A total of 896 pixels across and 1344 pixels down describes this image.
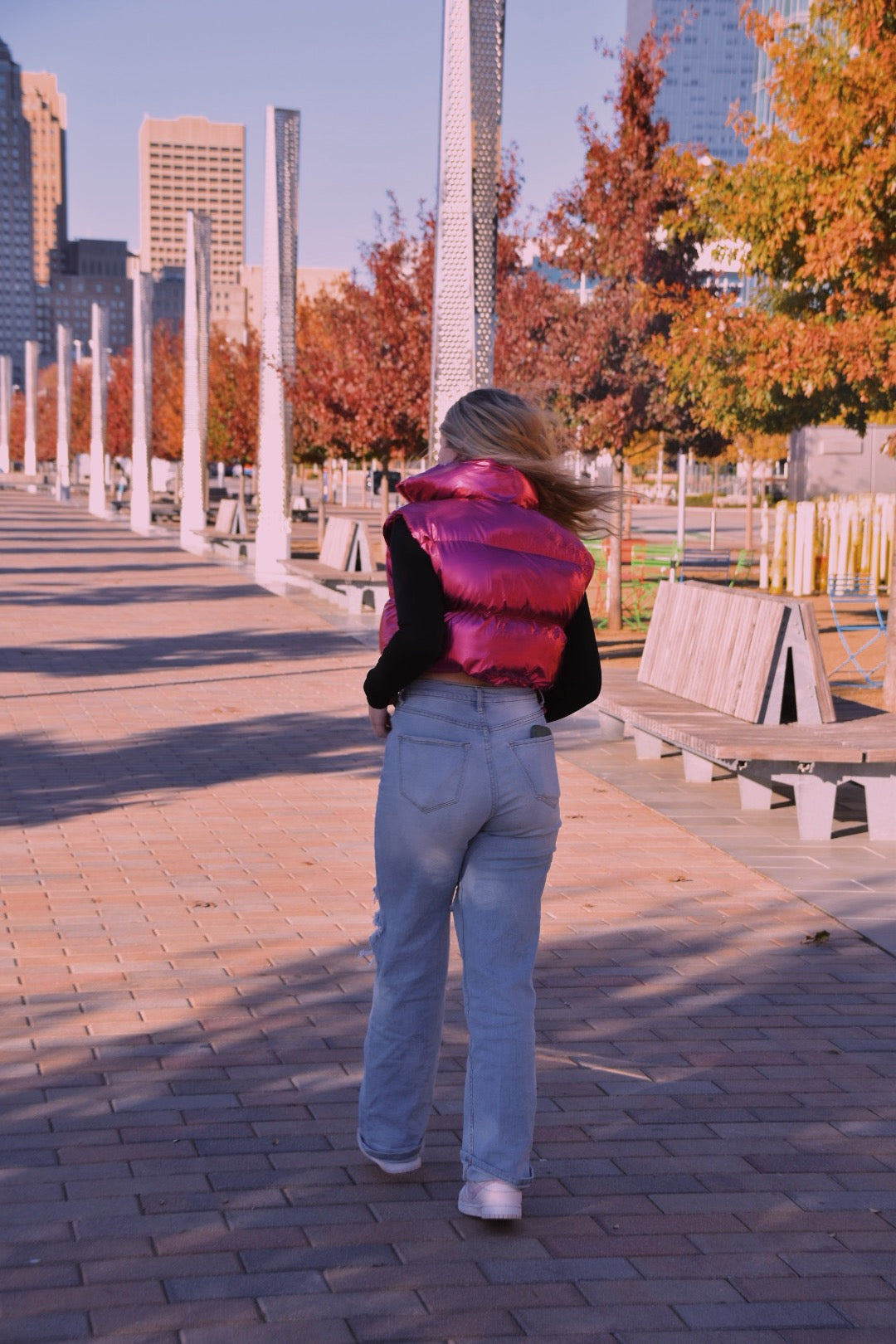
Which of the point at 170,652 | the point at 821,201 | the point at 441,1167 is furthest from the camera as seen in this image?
the point at 170,652

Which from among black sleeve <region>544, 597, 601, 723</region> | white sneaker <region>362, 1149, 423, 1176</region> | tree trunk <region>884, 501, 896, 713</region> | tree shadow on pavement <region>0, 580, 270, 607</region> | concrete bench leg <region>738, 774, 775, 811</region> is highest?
black sleeve <region>544, 597, 601, 723</region>

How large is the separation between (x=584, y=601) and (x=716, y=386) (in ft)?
43.1

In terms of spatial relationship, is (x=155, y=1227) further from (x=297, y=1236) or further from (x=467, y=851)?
(x=467, y=851)

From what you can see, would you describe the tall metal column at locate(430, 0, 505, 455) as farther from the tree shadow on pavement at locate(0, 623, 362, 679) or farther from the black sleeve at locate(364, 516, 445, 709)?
the black sleeve at locate(364, 516, 445, 709)

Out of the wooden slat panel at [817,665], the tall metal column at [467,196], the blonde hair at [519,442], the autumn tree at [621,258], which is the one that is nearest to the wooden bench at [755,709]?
the wooden slat panel at [817,665]

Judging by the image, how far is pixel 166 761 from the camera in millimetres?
9914

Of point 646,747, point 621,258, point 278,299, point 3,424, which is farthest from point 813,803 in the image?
point 3,424

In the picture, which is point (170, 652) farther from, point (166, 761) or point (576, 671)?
point (576, 671)

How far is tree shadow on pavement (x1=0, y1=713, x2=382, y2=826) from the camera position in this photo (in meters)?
8.70

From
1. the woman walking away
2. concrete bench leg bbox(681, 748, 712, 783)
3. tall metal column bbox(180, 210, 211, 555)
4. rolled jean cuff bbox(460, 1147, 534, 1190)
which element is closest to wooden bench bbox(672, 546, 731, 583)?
tall metal column bbox(180, 210, 211, 555)

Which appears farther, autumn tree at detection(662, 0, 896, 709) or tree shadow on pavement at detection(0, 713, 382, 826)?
autumn tree at detection(662, 0, 896, 709)

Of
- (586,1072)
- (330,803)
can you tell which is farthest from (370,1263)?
(330,803)

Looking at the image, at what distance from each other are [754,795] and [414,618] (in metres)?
5.63

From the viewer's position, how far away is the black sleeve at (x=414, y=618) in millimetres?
3531
